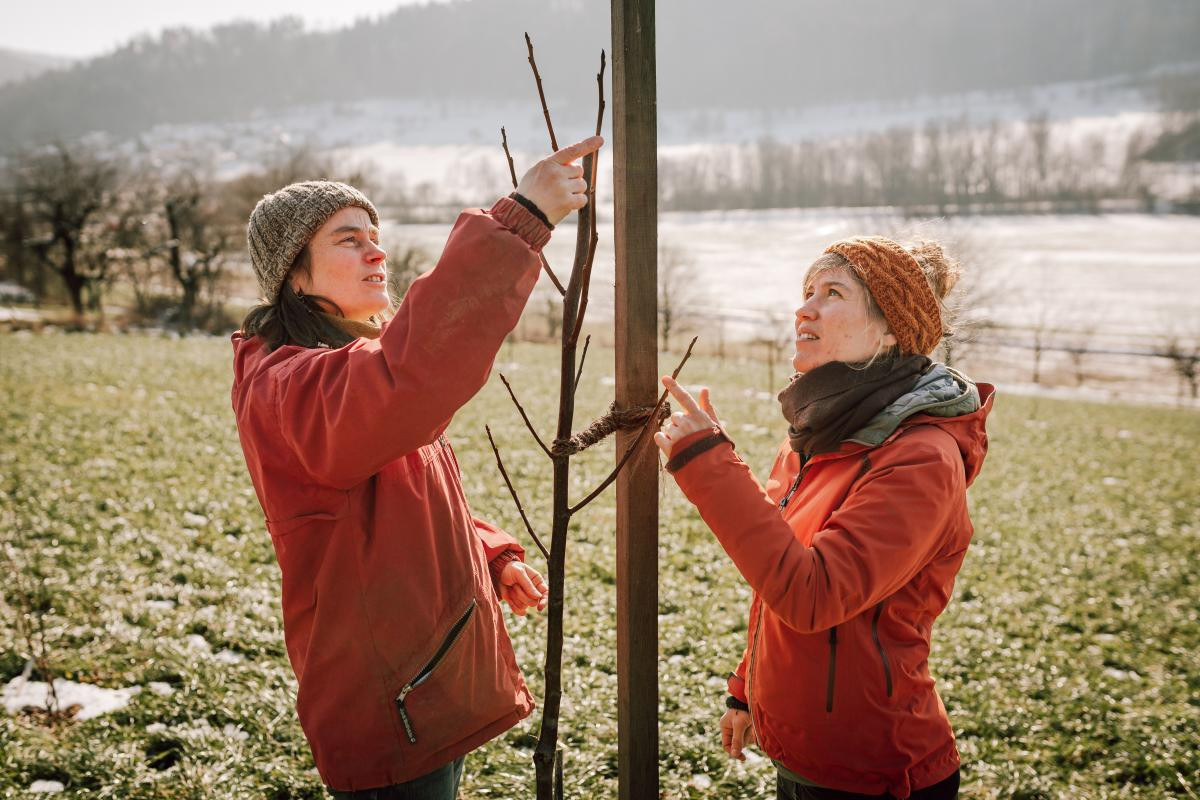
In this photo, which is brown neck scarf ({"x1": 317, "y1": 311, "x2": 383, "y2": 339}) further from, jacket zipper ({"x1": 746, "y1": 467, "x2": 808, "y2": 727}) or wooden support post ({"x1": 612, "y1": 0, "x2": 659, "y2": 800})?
jacket zipper ({"x1": 746, "y1": 467, "x2": 808, "y2": 727})

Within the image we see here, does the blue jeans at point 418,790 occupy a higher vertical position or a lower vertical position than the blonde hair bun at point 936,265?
lower

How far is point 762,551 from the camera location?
60.0 inches

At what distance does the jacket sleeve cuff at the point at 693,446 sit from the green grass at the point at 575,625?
2.28 meters

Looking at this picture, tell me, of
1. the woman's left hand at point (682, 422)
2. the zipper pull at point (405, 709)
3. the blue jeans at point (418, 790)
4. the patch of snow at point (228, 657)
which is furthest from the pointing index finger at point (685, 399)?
the patch of snow at point (228, 657)

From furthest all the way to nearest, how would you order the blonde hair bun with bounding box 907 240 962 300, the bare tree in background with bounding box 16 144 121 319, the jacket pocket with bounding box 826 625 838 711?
the bare tree in background with bounding box 16 144 121 319
the blonde hair bun with bounding box 907 240 962 300
the jacket pocket with bounding box 826 625 838 711

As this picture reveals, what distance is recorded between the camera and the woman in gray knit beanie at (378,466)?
125 cm

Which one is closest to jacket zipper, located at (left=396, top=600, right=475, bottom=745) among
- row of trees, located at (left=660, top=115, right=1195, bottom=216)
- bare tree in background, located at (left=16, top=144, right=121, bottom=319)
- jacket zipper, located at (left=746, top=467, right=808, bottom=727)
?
jacket zipper, located at (left=746, top=467, right=808, bottom=727)

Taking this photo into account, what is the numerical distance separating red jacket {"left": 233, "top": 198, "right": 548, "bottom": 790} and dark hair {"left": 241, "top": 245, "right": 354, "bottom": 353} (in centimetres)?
4

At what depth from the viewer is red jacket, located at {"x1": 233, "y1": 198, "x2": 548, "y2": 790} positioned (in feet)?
4.25

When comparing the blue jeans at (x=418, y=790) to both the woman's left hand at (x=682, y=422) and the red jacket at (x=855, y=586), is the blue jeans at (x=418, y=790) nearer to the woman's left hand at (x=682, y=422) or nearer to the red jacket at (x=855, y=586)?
the red jacket at (x=855, y=586)

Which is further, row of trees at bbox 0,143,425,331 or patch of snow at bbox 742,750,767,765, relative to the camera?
row of trees at bbox 0,143,425,331

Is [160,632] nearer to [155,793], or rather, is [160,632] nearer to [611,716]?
[155,793]

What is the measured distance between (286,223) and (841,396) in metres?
1.33

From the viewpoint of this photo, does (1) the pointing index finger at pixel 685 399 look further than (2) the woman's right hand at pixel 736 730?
No
